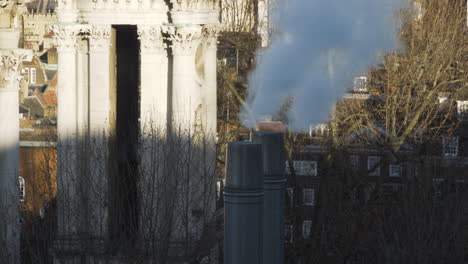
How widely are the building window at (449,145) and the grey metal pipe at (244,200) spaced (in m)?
39.2

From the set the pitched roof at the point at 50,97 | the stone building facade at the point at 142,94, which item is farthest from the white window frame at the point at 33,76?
the stone building facade at the point at 142,94

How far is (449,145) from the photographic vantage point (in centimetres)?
5653

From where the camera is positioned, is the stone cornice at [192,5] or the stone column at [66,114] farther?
the stone column at [66,114]

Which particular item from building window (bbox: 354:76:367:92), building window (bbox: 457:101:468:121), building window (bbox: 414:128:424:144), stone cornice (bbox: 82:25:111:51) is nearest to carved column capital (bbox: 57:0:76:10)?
stone cornice (bbox: 82:25:111:51)

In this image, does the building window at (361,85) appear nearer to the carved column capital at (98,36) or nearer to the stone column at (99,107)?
the stone column at (99,107)

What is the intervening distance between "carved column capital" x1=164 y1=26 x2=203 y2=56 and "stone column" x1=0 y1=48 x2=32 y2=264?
6.39 m

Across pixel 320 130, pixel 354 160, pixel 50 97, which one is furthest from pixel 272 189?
pixel 50 97

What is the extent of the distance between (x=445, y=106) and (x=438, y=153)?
2290 mm

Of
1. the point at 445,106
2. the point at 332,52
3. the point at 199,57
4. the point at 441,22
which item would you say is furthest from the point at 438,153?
the point at 332,52

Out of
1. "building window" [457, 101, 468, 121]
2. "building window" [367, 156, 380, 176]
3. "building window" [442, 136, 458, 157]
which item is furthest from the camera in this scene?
"building window" [457, 101, 468, 121]

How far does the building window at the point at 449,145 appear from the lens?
54.1m

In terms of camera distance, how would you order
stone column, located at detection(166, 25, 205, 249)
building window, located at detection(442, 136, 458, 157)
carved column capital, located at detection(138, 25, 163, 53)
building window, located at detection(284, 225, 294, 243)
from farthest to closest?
1. building window, located at detection(442, 136, 458, 157)
2. building window, located at detection(284, 225, 294, 243)
3. carved column capital, located at detection(138, 25, 163, 53)
4. stone column, located at detection(166, 25, 205, 249)

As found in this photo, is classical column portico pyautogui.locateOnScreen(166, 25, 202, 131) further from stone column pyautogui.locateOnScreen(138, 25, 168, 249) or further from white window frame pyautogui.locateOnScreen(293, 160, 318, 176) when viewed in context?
white window frame pyautogui.locateOnScreen(293, 160, 318, 176)

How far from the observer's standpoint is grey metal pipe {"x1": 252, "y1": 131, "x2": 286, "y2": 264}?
16.8 m
